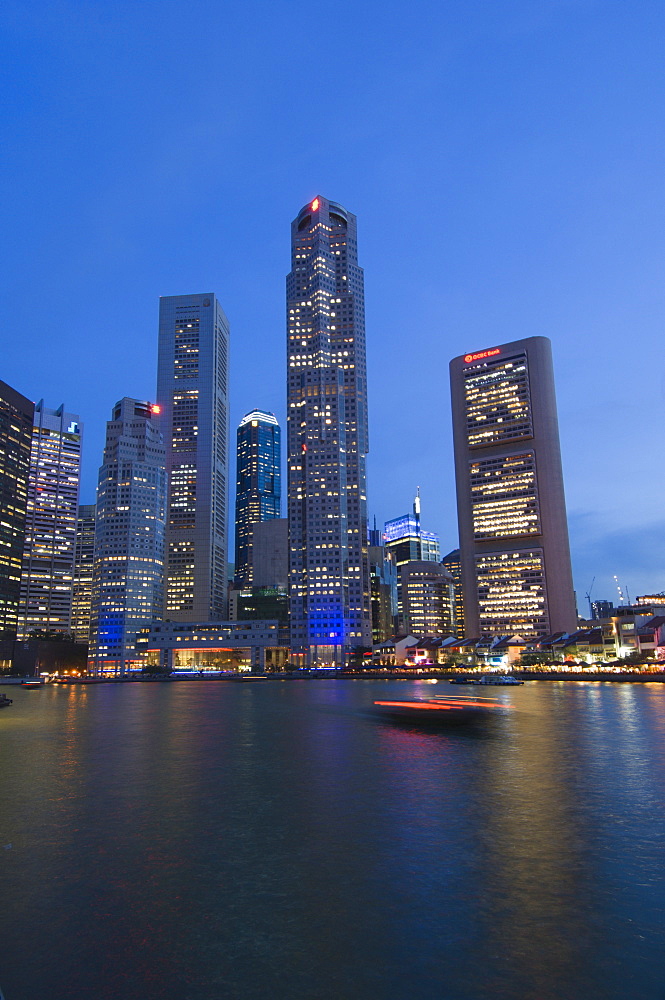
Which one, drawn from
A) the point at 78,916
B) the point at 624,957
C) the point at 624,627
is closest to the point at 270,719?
the point at 78,916

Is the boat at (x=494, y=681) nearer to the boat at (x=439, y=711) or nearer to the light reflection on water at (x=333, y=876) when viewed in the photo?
the boat at (x=439, y=711)

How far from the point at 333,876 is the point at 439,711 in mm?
69114

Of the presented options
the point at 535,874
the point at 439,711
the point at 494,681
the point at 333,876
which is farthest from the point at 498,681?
the point at 333,876

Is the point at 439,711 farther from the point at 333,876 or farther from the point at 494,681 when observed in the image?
the point at 494,681

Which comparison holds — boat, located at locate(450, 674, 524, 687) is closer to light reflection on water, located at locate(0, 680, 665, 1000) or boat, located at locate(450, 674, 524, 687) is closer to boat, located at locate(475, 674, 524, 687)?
boat, located at locate(475, 674, 524, 687)

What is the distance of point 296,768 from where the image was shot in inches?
1815

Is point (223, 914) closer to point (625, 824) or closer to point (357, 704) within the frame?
point (625, 824)

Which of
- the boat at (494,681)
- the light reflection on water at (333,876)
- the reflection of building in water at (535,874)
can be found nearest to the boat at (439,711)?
the light reflection on water at (333,876)

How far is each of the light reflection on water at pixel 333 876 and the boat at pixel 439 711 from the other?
30.1 metres

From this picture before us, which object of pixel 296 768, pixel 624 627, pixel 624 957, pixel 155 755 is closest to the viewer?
pixel 624 957

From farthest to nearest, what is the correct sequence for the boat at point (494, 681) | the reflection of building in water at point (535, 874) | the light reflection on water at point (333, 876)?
the boat at point (494, 681), the reflection of building in water at point (535, 874), the light reflection on water at point (333, 876)

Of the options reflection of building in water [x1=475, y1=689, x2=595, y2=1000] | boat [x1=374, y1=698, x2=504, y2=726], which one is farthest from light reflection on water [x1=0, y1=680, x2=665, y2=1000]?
boat [x1=374, y1=698, x2=504, y2=726]

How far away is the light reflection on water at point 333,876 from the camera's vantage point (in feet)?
54.0

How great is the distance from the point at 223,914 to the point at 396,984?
686cm
